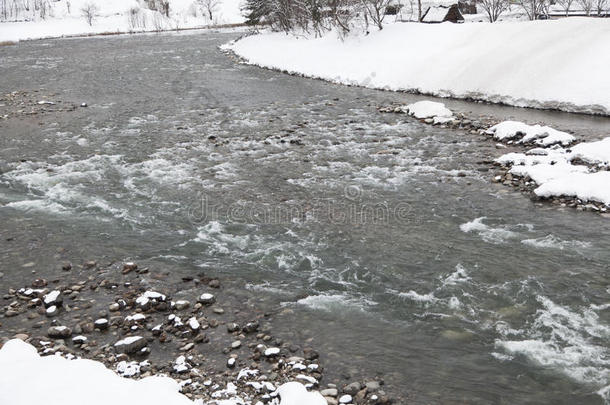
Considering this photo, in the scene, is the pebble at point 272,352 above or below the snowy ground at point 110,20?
below

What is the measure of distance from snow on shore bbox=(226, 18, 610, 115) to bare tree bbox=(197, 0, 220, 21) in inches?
3126

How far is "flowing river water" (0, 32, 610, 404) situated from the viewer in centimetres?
627

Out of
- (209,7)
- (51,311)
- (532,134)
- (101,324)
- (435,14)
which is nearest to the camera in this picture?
(101,324)

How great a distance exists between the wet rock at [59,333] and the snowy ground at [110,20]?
81457 mm

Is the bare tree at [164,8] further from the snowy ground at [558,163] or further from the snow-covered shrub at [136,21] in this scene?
the snowy ground at [558,163]

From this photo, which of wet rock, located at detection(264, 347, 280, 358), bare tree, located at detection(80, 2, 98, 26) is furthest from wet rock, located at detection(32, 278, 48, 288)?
bare tree, located at detection(80, 2, 98, 26)

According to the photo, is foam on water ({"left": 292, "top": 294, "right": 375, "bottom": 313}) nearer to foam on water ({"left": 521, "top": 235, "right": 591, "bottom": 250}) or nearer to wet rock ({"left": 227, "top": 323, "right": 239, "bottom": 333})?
wet rock ({"left": 227, "top": 323, "right": 239, "bottom": 333})

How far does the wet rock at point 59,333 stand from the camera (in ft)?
21.9

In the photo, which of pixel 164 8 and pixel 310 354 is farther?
pixel 164 8

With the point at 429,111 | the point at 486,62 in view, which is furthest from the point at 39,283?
the point at 486,62

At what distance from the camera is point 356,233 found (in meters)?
9.85

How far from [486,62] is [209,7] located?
92.7 metres

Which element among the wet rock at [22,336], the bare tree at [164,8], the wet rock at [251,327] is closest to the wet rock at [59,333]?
the wet rock at [22,336]

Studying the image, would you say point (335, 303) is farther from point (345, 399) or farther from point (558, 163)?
point (558, 163)
